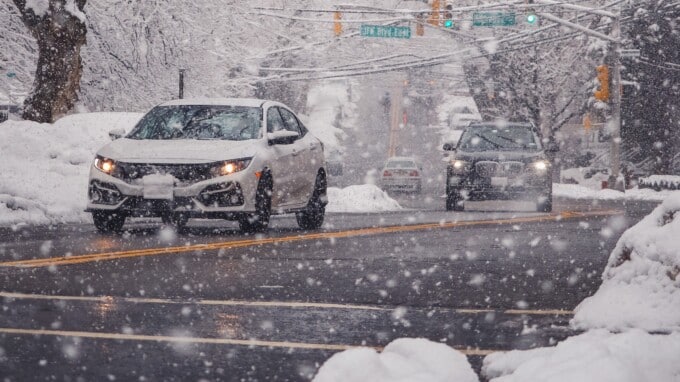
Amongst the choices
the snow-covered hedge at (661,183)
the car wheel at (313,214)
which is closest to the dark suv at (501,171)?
the car wheel at (313,214)

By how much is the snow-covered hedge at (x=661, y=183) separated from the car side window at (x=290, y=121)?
2513 centimetres

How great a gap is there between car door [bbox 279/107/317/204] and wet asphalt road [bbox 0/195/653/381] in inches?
31.2

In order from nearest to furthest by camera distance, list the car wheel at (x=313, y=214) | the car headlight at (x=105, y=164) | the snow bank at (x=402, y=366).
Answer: the snow bank at (x=402, y=366) → the car headlight at (x=105, y=164) → the car wheel at (x=313, y=214)

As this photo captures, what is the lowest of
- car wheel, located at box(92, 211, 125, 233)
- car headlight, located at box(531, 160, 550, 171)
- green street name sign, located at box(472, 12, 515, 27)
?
car wheel, located at box(92, 211, 125, 233)

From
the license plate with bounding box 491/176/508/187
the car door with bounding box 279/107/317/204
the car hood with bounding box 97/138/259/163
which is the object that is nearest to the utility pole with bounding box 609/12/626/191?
the license plate with bounding box 491/176/508/187

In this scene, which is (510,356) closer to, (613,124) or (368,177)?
(613,124)

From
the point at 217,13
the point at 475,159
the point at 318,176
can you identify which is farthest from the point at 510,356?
the point at 217,13

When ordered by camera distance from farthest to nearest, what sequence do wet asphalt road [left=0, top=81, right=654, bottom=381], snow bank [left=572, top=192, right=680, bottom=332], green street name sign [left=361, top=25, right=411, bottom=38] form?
green street name sign [left=361, top=25, right=411, bottom=38], snow bank [left=572, top=192, right=680, bottom=332], wet asphalt road [left=0, top=81, right=654, bottom=381]

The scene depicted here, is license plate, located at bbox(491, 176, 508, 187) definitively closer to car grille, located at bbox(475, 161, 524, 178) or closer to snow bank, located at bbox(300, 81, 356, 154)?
car grille, located at bbox(475, 161, 524, 178)

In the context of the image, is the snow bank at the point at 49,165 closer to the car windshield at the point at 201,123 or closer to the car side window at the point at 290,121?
the car windshield at the point at 201,123

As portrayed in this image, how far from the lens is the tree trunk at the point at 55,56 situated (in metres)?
24.6

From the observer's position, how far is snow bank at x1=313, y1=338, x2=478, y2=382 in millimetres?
4652

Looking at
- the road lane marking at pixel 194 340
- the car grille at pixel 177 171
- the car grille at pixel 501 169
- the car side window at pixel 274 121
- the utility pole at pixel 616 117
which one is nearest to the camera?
the road lane marking at pixel 194 340

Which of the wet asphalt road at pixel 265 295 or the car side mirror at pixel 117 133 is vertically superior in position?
the car side mirror at pixel 117 133
